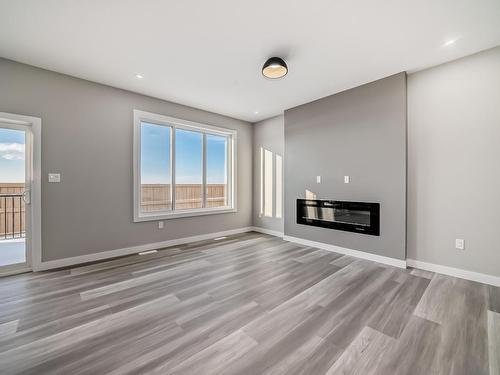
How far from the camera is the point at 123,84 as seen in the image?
11.8 ft

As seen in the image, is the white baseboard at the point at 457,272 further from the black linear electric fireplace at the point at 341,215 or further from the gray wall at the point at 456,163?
the black linear electric fireplace at the point at 341,215

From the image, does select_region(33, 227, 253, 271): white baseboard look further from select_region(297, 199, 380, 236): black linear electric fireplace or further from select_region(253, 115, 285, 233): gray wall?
select_region(297, 199, 380, 236): black linear electric fireplace

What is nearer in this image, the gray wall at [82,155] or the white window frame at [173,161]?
the gray wall at [82,155]

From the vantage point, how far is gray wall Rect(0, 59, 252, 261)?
10.0ft

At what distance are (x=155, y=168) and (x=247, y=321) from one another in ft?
11.0

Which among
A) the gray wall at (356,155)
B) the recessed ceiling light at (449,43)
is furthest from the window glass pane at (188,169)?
the recessed ceiling light at (449,43)

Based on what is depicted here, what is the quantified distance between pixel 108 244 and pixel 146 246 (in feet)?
2.02

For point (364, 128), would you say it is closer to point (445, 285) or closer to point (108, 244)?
point (445, 285)

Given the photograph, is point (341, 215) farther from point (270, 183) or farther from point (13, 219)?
point (13, 219)

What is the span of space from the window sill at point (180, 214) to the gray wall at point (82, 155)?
0.36ft

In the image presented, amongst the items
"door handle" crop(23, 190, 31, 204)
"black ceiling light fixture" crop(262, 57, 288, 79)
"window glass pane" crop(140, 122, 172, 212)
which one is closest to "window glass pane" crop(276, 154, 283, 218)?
"window glass pane" crop(140, 122, 172, 212)

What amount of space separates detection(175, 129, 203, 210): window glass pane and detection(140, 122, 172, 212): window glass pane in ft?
0.66

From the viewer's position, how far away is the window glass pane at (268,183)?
211 inches

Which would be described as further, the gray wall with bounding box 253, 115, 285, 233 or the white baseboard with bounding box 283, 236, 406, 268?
the gray wall with bounding box 253, 115, 285, 233
